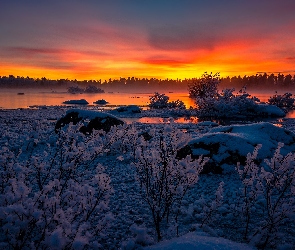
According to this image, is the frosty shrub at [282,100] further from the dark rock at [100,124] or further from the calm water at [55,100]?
→ the dark rock at [100,124]

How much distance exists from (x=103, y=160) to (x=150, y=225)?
4580 millimetres

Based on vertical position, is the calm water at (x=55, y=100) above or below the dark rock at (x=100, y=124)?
above

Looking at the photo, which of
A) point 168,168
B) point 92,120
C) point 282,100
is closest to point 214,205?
point 168,168

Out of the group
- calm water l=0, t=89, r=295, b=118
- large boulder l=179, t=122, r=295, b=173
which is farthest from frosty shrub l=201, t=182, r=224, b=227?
calm water l=0, t=89, r=295, b=118

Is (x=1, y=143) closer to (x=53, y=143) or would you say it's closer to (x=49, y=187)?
(x=53, y=143)

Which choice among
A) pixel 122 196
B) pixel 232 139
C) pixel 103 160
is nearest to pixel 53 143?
pixel 103 160

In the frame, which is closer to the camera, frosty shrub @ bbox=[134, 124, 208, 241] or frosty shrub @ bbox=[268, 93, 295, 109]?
frosty shrub @ bbox=[134, 124, 208, 241]

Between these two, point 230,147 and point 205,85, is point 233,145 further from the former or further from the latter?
point 205,85

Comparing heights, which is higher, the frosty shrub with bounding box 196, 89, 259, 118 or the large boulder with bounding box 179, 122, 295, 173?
the frosty shrub with bounding box 196, 89, 259, 118

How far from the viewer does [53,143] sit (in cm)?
1116

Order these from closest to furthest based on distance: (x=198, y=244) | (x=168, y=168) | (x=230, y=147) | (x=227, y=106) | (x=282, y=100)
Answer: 1. (x=198, y=244)
2. (x=168, y=168)
3. (x=230, y=147)
4. (x=227, y=106)
5. (x=282, y=100)

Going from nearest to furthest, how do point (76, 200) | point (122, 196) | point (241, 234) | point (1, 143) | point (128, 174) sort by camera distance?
point (76, 200), point (241, 234), point (122, 196), point (128, 174), point (1, 143)

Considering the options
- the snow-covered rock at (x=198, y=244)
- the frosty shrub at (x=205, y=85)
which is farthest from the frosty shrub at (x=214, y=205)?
the frosty shrub at (x=205, y=85)

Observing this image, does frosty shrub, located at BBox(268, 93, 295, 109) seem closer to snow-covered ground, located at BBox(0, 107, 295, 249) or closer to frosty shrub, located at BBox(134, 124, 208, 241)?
snow-covered ground, located at BBox(0, 107, 295, 249)
